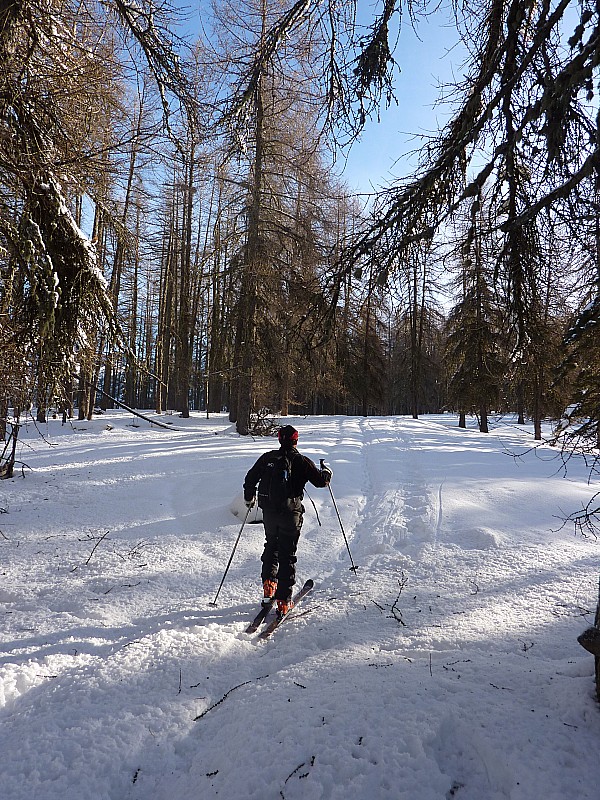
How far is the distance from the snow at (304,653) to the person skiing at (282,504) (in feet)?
1.51

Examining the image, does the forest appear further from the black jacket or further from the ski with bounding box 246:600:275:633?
the ski with bounding box 246:600:275:633

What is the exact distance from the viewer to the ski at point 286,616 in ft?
13.7

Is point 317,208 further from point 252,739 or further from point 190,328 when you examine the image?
point 252,739

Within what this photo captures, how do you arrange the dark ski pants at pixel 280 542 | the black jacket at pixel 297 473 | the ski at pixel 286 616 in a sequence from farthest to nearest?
1. the black jacket at pixel 297 473
2. the dark ski pants at pixel 280 542
3. the ski at pixel 286 616

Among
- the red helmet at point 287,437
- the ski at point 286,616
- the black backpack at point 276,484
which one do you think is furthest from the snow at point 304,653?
the red helmet at point 287,437

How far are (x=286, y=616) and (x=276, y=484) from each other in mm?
1380

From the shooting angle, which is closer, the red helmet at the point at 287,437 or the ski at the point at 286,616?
the ski at the point at 286,616

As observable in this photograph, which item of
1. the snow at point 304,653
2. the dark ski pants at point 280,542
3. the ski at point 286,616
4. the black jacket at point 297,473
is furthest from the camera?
the black jacket at point 297,473

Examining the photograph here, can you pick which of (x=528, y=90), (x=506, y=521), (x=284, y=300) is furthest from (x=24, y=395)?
(x=284, y=300)

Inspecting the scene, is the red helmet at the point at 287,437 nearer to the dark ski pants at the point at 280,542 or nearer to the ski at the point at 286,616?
the dark ski pants at the point at 280,542

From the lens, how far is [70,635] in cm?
404

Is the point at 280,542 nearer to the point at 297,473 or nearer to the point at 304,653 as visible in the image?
the point at 297,473

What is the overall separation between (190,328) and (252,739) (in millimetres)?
19175

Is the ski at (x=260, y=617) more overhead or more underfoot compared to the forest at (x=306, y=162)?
more underfoot
